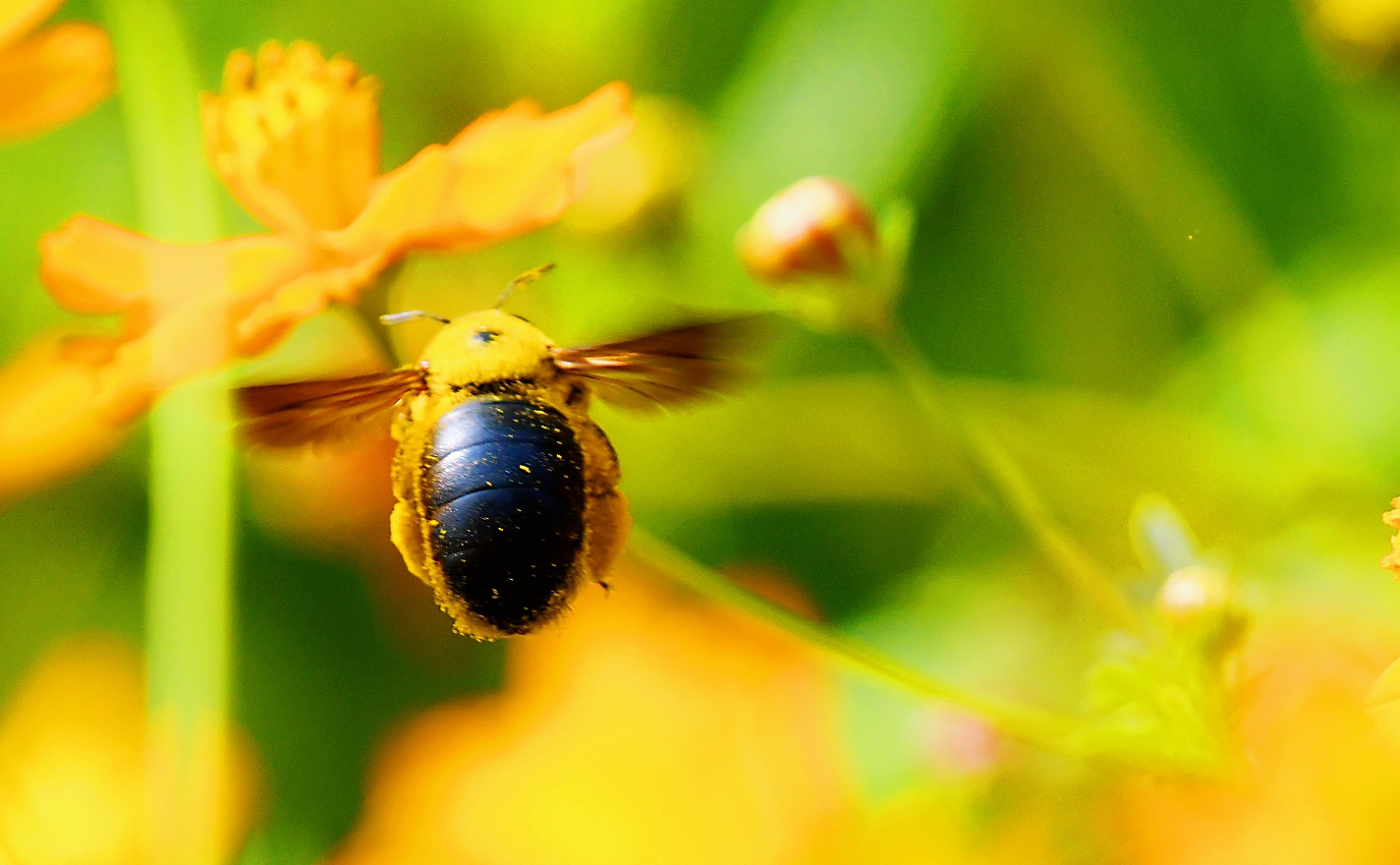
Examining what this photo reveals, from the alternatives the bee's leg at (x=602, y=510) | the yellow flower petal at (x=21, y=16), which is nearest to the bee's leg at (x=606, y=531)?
the bee's leg at (x=602, y=510)

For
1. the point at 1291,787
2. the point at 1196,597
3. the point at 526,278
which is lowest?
the point at 1291,787

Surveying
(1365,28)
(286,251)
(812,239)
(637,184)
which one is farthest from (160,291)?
(1365,28)

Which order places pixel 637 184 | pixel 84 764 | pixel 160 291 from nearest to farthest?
pixel 160 291
pixel 84 764
pixel 637 184

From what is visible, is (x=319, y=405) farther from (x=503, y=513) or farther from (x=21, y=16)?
(x=21, y=16)

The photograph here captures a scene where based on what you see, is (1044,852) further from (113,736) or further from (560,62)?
(560,62)

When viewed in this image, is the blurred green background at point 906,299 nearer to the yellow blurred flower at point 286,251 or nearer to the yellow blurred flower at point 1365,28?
the yellow blurred flower at point 1365,28

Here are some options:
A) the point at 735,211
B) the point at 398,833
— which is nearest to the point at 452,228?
the point at 398,833
